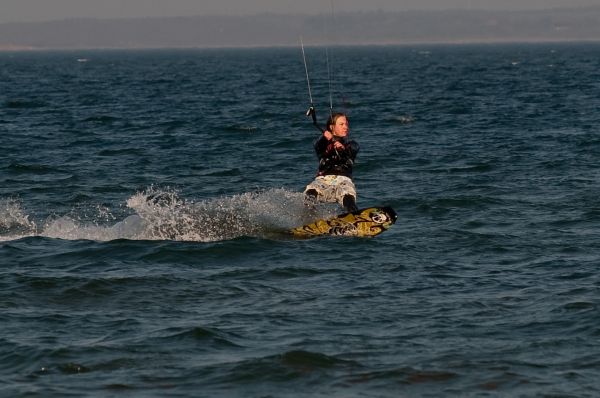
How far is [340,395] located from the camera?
940cm

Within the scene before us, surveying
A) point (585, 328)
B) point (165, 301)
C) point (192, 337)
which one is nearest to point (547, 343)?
point (585, 328)

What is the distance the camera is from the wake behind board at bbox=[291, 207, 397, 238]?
16.3 metres

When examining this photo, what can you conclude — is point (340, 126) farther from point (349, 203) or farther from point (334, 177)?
point (349, 203)

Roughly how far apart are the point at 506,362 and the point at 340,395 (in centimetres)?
169

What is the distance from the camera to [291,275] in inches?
547

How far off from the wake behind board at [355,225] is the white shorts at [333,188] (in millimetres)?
313

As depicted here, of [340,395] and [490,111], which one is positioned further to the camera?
[490,111]

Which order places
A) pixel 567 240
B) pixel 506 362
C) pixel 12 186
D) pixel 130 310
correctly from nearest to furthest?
pixel 506 362 → pixel 130 310 → pixel 567 240 → pixel 12 186

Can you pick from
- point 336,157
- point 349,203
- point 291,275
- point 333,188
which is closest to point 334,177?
point 333,188

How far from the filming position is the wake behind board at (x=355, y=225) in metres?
16.3

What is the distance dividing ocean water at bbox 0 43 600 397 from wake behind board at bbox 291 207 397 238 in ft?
0.75

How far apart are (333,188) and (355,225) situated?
0.66 meters

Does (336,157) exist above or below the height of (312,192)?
above

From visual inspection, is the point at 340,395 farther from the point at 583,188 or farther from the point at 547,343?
the point at 583,188
